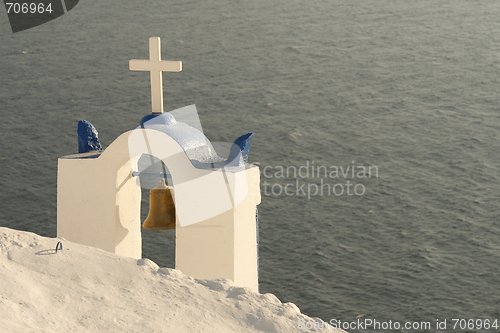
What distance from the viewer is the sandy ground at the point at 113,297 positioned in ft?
51.4

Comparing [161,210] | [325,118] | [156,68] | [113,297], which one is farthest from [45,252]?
[325,118]

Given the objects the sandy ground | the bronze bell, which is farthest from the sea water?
the sandy ground

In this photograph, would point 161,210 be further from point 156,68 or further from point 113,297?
point 113,297

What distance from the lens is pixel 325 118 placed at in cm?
6631

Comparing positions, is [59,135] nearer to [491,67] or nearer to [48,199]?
[48,199]

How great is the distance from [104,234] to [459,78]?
5630 cm

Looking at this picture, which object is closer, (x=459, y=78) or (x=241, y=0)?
(x=459, y=78)

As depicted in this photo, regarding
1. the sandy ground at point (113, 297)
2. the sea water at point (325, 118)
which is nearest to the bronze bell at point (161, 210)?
the sandy ground at point (113, 297)

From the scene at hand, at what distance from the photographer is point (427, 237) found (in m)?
51.3

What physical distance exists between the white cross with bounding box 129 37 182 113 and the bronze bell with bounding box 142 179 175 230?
168 cm

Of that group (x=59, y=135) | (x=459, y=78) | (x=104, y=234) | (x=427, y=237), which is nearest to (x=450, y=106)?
(x=459, y=78)

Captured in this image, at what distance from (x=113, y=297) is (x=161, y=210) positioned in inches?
171

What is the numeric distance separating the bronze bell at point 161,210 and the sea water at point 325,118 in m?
23.8

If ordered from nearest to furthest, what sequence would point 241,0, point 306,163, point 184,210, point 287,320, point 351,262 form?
1. point 287,320
2. point 184,210
3. point 351,262
4. point 306,163
5. point 241,0
